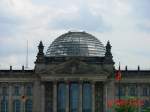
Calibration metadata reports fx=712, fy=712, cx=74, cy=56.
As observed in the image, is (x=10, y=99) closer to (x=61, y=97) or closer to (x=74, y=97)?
(x=61, y=97)

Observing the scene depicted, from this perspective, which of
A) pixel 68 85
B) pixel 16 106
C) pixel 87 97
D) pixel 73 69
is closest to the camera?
pixel 73 69

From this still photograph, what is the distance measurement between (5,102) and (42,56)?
1173 centimetres

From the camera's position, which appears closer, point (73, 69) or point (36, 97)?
point (73, 69)

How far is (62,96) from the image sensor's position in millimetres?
140875

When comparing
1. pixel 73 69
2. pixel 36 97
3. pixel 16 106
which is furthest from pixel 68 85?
pixel 16 106

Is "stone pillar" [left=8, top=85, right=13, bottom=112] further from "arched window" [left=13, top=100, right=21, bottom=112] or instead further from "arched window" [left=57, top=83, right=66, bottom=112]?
"arched window" [left=57, top=83, right=66, bottom=112]

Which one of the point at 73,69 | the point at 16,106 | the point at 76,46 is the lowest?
the point at 16,106

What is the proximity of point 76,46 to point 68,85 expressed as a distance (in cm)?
1287

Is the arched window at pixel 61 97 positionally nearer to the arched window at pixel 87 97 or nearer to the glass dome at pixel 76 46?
the arched window at pixel 87 97

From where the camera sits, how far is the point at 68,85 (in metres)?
140

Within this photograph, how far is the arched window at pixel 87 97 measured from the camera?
14075 centimetres

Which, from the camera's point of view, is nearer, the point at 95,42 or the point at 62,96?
the point at 62,96

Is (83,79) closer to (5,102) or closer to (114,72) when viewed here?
(114,72)

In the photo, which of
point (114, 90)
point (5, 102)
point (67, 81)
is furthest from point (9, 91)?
point (114, 90)
